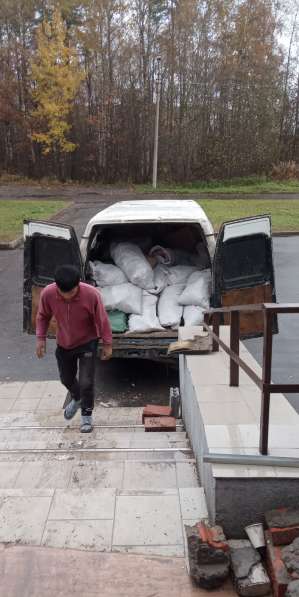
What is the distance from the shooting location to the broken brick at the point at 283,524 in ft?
8.32

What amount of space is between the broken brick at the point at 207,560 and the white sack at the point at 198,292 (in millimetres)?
4130

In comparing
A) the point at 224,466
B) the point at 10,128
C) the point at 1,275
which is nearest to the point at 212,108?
the point at 10,128

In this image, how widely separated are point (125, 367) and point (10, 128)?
31170mm

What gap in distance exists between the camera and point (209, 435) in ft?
10.1

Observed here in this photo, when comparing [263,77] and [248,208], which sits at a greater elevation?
[263,77]

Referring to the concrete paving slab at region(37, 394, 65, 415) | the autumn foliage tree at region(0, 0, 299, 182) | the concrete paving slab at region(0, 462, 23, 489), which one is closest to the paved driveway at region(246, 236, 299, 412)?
the concrete paving slab at region(0, 462, 23, 489)

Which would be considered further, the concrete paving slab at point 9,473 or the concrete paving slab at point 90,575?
the concrete paving slab at point 9,473

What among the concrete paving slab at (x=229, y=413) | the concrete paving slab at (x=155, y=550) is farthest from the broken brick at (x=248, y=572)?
the concrete paving slab at (x=229, y=413)

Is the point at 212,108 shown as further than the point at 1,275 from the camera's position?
Yes

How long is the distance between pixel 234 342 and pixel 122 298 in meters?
2.77

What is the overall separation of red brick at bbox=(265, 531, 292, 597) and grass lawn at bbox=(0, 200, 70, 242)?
1371 centimetres

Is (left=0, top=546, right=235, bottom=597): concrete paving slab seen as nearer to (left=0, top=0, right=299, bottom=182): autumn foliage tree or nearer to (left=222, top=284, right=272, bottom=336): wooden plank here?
A: (left=222, top=284, right=272, bottom=336): wooden plank

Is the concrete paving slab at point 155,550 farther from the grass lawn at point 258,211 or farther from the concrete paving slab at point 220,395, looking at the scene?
the grass lawn at point 258,211

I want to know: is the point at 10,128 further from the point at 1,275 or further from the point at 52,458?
the point at 52,458
